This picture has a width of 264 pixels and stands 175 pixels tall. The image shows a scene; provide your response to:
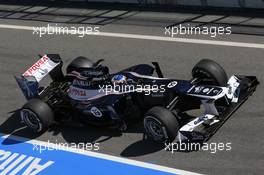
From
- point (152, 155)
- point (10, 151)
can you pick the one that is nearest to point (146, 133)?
point (152, 155)

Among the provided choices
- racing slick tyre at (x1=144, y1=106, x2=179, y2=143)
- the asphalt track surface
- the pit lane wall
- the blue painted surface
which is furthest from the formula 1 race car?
the pit lane wall

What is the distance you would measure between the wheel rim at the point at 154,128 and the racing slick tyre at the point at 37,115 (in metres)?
2.20

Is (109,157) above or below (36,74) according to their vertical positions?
below

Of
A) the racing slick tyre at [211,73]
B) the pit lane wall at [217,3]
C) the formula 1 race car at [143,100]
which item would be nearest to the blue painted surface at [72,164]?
the formula 1 race car at [143,100]

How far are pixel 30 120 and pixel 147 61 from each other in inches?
167

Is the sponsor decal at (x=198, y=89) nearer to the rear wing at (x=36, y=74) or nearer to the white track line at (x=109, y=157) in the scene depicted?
the white track line at (x=109, y=157)

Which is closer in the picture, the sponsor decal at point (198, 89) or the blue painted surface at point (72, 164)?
the blue painted surface at point (72, 164)

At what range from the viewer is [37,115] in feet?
34.3

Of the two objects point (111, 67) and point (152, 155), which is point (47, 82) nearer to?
point (111, 67)

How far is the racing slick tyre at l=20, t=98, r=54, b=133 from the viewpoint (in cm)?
1047

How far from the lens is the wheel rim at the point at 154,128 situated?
9.36m

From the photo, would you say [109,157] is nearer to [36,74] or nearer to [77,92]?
[77,92]

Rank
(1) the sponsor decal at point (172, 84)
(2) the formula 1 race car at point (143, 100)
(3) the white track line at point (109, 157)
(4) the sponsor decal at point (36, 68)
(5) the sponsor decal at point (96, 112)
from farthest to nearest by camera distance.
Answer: (4) the sponsor decal at point (36, 68) → (5) the sponsor decal at point (96, 112) → (1) the sponsor decal at point (172, 84) → (2) the formula 1 race car at point (143, 100) → (3) the white track line at point (109, 157)

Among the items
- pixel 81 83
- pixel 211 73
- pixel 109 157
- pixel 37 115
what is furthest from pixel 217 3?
pixel 109 157
